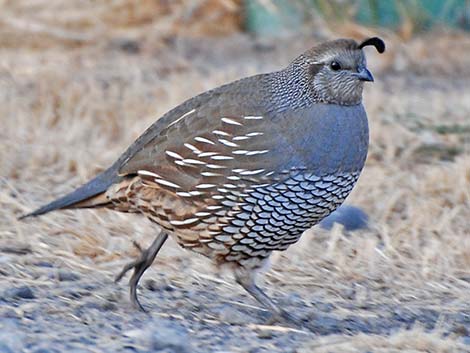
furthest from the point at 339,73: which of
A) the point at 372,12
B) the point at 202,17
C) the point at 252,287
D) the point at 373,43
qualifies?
the point at 202,17

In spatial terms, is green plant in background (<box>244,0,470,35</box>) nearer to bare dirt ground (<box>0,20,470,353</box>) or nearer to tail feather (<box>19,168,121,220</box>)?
bare dirt ground (<box>0,20,470,353</box>)

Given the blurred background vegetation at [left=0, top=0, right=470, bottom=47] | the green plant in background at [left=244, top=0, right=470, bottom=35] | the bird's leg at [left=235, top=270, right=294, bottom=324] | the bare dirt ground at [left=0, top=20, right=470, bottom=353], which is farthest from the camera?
the blurred background vegetation at [left=0, top=0, right=470, bottom=47]

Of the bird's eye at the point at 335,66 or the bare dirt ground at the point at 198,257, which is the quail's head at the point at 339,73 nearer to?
the bird's eye at the point at 335,66

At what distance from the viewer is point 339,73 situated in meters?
4.30

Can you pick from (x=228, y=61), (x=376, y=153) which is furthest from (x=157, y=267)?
(x=228, y=61)

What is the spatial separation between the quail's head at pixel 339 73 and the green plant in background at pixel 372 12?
4.77 m

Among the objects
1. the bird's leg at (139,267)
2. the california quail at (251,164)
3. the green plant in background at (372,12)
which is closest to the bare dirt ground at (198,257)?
the bird's leg at (139,267)

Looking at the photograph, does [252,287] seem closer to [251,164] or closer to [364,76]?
[251,164]

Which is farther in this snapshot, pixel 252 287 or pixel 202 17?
pixel 202 17

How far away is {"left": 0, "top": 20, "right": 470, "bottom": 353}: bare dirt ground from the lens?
12.7ft

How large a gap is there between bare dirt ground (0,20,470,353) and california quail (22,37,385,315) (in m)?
0.25

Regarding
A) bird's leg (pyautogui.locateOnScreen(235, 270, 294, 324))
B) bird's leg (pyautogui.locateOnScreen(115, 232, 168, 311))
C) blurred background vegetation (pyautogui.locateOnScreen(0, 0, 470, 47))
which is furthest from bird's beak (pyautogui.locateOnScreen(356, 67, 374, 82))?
blurred background vegetation (pyautogui.locateOnScreen(0, 0, 470, 47))

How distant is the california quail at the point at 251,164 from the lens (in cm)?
405

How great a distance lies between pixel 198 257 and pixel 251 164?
3.26ft
